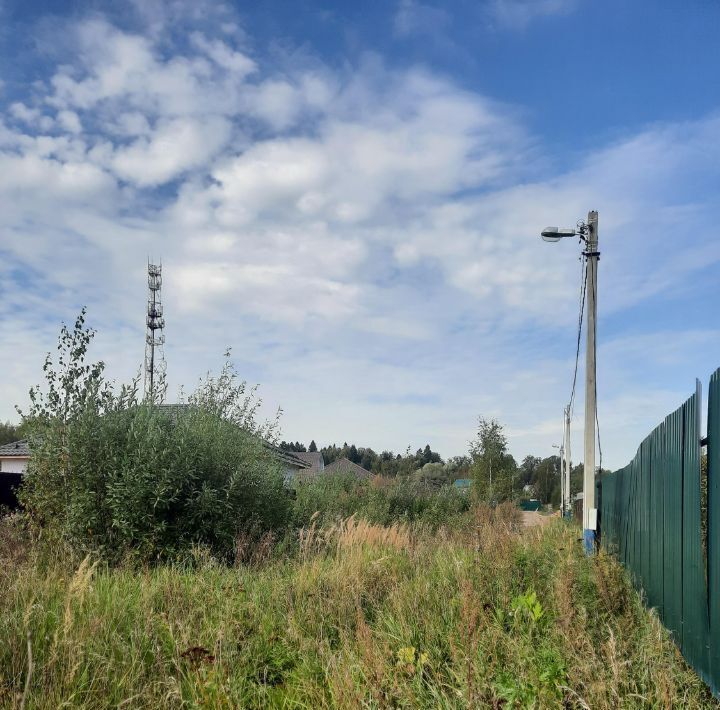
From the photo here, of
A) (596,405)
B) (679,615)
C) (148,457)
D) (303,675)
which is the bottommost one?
(303,675)

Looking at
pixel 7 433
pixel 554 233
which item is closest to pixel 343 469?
pixel 554 233

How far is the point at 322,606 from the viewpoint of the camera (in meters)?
6.50

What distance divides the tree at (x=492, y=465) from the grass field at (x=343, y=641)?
26.0m

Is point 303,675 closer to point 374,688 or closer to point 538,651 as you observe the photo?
point 374,688

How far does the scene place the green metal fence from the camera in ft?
13.7

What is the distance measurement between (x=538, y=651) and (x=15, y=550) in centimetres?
729

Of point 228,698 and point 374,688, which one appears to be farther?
point 228,698

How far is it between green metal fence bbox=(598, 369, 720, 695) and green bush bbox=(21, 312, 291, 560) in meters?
5.25

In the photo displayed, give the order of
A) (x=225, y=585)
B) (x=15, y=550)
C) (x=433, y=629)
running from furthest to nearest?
1. (x=15, y=550)
2. (x=225, y=585)
3. (x=433, y=629)

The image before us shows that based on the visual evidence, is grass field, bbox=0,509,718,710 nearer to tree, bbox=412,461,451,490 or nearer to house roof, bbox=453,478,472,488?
tree, bbox=412,461,451,490

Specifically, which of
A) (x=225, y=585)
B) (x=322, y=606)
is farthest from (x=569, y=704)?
(x=225, y=585)

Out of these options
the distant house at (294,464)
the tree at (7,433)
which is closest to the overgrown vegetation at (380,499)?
the distant house at (294,464)

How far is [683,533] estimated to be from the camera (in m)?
5.23

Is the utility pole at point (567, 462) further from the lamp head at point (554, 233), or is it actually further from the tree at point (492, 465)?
the lamp head at point (554, 233)
